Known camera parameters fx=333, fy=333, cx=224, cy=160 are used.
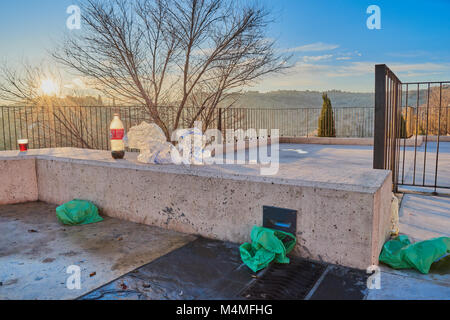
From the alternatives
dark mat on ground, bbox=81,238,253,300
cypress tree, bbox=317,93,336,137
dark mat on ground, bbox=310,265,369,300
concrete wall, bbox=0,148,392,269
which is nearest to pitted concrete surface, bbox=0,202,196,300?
dark mat on ground, bbox=81,238,253,300

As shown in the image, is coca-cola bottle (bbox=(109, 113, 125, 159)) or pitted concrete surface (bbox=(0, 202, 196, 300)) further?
coca-cola bottle (bbox=(109, 113, 125, 159))

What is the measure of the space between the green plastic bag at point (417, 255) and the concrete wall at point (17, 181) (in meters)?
4.72

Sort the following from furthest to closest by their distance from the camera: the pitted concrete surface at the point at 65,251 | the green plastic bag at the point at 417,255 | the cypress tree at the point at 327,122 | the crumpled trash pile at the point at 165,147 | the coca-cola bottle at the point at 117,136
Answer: the cypress tree at the point at 327,122 → the coca-cola bottle at the point at 117,136 → the crumpled trash pile at the point at 165,147 → the green plastic bag at the point at 417,255 → the pitted concrete surface at the point at 65,251

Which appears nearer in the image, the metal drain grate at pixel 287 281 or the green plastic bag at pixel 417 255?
the metal drain grate at pixel 287 281

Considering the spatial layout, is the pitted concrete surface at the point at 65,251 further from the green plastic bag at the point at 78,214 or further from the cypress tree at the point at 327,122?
the cypress tree at the point at 327,122

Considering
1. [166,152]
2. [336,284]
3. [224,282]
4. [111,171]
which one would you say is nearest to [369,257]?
[336,284]

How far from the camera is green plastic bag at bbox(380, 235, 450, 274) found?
97.3 inches

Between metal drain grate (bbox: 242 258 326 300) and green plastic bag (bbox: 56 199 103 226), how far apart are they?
2316mm

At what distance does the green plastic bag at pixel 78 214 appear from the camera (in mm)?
3816

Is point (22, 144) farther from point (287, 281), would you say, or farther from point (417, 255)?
point (417, 255)

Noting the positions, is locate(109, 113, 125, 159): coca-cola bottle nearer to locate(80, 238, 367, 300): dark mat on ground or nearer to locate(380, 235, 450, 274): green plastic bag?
locate(80, 238, 367, 300): dark mat on ground

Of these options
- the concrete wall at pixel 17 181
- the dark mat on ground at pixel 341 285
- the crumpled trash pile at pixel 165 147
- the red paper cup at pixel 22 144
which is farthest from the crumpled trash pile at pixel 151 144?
the red paper cup at pixel 22 144

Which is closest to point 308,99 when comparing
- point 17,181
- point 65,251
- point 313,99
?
point 313,99
